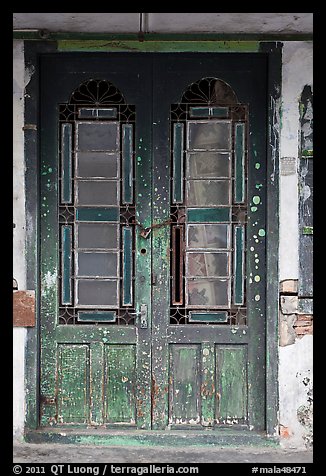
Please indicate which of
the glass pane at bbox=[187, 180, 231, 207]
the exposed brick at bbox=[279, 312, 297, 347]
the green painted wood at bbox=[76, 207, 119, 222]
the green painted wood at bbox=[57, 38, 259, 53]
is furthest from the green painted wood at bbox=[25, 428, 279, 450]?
the green painted wood at bbox=[57, 38, 259, 53]

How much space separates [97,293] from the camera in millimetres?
5922

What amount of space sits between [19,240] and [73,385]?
45.6 inches

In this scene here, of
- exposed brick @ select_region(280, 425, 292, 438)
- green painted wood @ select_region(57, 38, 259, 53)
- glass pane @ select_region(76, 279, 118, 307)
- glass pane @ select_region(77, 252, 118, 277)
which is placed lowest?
exposed brick @ select_region(280, 425, 292, 438)

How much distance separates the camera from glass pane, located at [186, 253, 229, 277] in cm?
590

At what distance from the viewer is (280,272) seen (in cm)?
577

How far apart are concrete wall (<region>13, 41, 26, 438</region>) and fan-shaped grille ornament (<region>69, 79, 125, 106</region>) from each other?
0.42 metres

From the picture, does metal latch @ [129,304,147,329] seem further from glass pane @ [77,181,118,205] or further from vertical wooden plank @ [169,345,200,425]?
glass pane @ [77,181,118,205]

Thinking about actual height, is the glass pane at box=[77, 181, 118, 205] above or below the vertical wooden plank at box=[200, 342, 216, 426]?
above

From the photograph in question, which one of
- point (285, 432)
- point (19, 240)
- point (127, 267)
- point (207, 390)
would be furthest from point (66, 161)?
point (285, 432)

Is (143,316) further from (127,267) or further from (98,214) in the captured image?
(98,214)

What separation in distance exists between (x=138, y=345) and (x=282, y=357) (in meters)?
1.07

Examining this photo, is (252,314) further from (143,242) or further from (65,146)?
(65,146)

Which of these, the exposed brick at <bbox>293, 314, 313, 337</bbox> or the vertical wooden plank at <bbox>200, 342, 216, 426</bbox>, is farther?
the vertical wooden plank at <bbox>200, 342, 216, 426</bbox>

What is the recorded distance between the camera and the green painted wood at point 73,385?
19.3 ft
